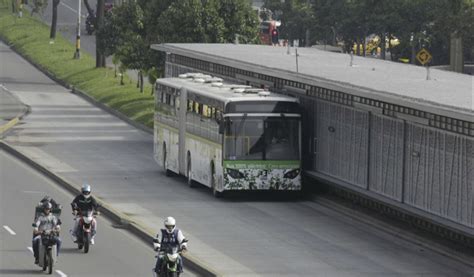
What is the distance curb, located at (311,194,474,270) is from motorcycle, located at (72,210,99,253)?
24.1ft

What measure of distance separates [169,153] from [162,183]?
2.11m

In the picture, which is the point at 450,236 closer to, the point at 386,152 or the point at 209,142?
the point at 386,152

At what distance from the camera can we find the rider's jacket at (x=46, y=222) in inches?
1166

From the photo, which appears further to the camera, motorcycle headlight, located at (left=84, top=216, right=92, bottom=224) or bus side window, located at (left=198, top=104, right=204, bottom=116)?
bus side window, located at (left=198, top=104, right=204, bottom=116)

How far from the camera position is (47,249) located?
1159 inches

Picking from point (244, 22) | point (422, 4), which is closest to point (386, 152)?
point (244, 22)

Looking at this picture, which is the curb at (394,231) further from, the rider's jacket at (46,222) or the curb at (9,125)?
the curb at (9,125)

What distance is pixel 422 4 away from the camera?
84938 mm

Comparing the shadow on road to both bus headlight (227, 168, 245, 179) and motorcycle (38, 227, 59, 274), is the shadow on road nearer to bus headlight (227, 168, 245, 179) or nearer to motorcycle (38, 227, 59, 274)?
motorcycle (38, 227, 59, 274)

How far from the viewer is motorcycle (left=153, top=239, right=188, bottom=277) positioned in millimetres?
27094

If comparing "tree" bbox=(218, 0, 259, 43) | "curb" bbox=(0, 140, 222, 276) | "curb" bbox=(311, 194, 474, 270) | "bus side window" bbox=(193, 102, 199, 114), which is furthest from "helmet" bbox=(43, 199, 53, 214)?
"tree" bbox=(218, 0, 259, 43)

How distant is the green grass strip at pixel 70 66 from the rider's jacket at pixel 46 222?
33.6 meters

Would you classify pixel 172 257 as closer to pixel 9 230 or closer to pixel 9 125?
pixel 9 230

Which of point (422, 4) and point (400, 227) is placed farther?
point (422, 4)
